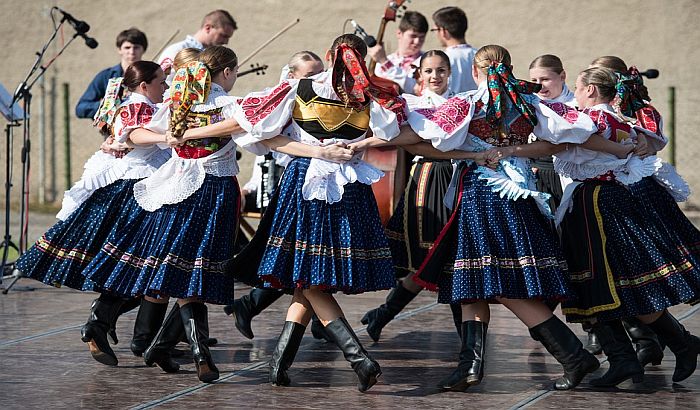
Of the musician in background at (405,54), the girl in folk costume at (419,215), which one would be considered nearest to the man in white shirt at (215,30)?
the musician in background at (405,54)

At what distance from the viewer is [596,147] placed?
4.67 meters

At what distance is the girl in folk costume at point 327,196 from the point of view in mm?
4492

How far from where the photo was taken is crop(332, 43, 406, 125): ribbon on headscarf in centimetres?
448

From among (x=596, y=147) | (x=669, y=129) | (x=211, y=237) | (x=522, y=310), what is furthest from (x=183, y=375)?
(x=669, y=129)

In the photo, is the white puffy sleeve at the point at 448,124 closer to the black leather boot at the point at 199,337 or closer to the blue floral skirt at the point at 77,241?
the black leather boot at the point at 199,337

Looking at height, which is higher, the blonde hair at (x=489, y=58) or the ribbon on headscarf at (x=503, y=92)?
the blonde hair at (x=489, y=58)

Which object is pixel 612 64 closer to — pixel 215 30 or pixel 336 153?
pixel 336 153

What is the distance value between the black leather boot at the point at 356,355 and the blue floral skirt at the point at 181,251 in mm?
504

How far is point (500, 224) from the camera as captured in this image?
14.8 feet

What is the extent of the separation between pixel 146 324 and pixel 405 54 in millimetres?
3428

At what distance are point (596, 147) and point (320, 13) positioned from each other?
7690 millimetres

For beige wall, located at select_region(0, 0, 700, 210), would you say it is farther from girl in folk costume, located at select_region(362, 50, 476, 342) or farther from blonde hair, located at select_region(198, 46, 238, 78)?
blonde hair, located at select_region(198, 46, 238, 78)

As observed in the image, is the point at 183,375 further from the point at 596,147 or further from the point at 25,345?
the point at 596,147

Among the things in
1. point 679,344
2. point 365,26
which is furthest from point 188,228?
point 365,26
